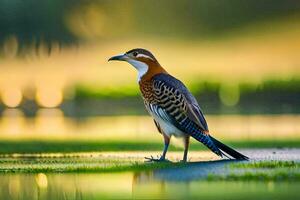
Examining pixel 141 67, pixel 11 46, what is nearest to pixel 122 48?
pixel 11 46

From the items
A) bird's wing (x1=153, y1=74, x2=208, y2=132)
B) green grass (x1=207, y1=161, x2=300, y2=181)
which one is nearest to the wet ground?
green grass (x1=207, y1=161, x2=300, y2=181)

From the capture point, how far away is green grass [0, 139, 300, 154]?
18.5 m

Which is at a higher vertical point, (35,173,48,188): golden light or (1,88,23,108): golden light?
(1,88,23,108): golden light

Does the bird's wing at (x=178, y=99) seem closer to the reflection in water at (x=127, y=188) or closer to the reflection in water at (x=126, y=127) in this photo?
the reflection in water at (x=127, y=188)

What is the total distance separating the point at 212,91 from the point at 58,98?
4946 millimetres

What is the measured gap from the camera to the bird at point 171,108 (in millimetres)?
15570

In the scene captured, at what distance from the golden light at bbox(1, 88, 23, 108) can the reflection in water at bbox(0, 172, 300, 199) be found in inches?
843

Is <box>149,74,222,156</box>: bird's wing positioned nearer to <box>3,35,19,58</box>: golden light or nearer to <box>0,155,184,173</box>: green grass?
<box>0,155,184,173</box>: green grass

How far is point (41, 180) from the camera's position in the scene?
13.9 meters

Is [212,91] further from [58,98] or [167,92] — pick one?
[167,92]

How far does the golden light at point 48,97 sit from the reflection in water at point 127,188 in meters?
21.4

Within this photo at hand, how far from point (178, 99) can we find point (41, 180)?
248 centimetres

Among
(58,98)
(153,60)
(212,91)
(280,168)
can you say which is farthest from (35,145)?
(212,91)

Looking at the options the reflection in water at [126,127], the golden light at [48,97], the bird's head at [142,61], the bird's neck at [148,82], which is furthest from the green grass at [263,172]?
the golden light at [48,97]
